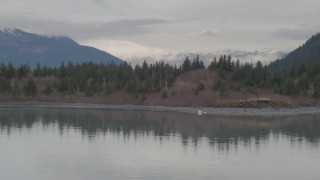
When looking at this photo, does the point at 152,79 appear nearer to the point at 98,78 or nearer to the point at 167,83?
the point at 167,83

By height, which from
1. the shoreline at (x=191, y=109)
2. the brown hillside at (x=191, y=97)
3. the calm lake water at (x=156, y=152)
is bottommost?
the calm lake water at (x=156, y=152)

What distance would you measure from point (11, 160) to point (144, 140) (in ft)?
61.4

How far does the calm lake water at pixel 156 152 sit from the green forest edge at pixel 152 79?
2466 inches

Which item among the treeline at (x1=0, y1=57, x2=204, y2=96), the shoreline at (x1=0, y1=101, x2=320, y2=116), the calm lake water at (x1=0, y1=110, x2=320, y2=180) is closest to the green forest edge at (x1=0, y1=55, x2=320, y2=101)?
the treeline at (x1=0, y1=57, x2=204, y2=96)

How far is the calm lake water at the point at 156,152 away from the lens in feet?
118

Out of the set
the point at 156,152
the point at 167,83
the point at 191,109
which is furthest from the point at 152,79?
the point at 156,152

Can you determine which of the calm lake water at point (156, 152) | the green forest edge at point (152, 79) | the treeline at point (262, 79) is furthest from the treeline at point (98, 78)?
the calm lake water at point (156, 152)

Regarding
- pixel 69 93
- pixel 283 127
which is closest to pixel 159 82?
pixel 69 93

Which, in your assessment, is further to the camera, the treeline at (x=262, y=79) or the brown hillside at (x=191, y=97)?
the treeline at (x=262, y=79)

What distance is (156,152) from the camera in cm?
4672

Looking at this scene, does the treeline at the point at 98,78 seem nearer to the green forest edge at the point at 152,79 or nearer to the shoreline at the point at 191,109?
the green forest edge at the point at 152,79

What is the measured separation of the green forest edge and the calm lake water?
206 ft

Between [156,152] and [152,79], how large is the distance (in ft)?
335

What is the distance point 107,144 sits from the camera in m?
52.5
